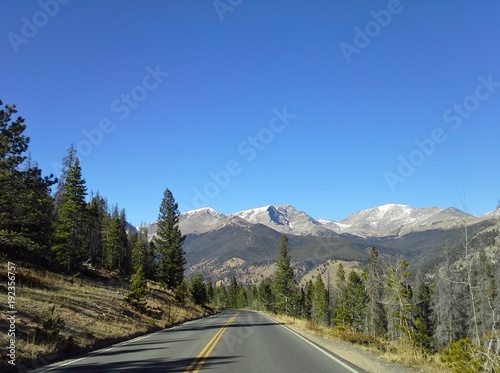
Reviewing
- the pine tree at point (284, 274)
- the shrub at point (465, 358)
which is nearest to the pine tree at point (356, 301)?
the pine tree at point (284, 274)

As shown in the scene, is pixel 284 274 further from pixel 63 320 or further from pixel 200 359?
pixel 200 359

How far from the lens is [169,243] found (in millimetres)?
61500

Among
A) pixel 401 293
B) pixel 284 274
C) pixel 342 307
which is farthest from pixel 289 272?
pixel 401 293

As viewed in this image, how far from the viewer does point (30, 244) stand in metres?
17.2

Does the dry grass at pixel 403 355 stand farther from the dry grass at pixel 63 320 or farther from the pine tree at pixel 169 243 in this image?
the pine tree at pixel 169 243

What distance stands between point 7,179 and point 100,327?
985 cm

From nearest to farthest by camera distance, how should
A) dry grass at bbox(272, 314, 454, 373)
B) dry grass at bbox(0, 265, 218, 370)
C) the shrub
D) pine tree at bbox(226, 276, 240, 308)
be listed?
the shrub, dry grass at bbox(272, 314, 454, 373), dry grass at bbox(0, 265, 218, 370), pine tree at bbox(226, 276, 240, 308)

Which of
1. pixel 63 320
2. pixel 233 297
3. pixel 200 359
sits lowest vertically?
pixel 233 297

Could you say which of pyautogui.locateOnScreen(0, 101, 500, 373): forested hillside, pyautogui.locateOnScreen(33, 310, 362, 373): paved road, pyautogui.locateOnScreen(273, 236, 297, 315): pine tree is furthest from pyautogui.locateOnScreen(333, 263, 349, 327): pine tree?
pyautogui.locateOnScreen(33, 310, 362, 373): paved road

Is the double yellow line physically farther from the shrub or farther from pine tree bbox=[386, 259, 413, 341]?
pine tree bbox=[386, 259, 413, 341]

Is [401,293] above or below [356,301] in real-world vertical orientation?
above

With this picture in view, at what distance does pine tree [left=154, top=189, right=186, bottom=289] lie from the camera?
60.8m

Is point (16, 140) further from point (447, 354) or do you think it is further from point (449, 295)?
point (449, 295)

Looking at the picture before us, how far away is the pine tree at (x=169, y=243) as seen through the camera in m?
60.8
